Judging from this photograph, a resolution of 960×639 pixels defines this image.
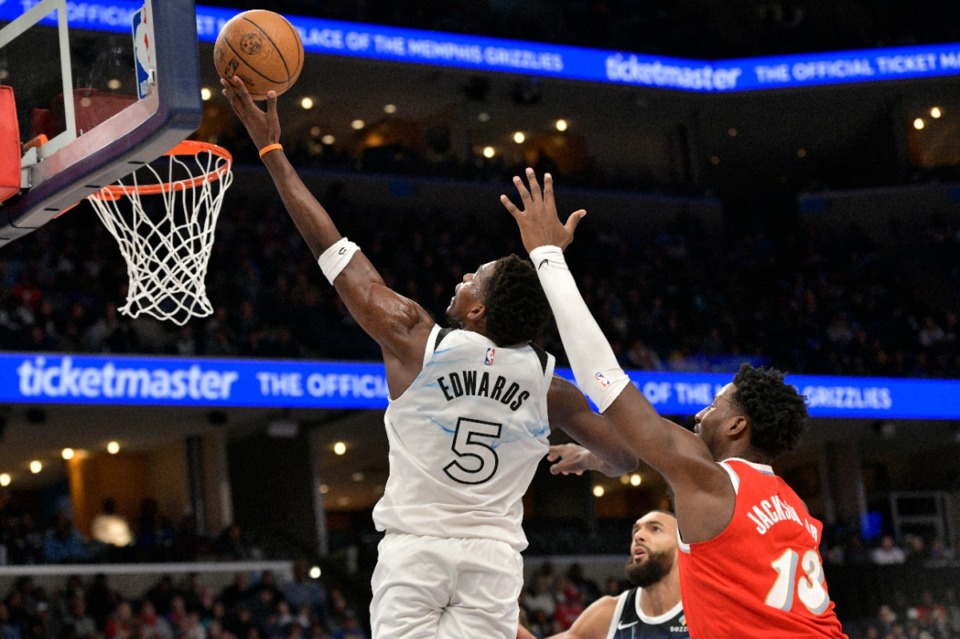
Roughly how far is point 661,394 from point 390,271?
413 cm

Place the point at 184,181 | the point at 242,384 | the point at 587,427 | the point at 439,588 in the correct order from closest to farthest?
the point at 439,588, the point at 587,427, the point at 184,181, the point at 242,384

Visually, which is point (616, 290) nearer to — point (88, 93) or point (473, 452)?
point (88, 93)

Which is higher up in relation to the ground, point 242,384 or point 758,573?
point 242,384

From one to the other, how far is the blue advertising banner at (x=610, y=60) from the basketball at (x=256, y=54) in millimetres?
13225

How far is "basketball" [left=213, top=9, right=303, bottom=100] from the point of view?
445cm

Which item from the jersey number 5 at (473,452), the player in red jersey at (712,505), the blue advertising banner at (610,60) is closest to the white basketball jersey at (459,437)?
the jersey number 5 at (473,452)

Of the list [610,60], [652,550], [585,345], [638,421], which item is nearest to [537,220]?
[585,345]

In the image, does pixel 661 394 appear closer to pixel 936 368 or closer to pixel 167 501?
pixel 936 368

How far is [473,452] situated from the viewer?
3863 mm

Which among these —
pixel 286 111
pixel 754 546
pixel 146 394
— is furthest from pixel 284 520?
pixel 754 546

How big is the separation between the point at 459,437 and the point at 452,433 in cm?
2

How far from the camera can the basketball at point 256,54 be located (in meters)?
4.45

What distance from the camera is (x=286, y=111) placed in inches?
911

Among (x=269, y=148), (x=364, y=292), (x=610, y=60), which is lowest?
(x=364, y=292)
